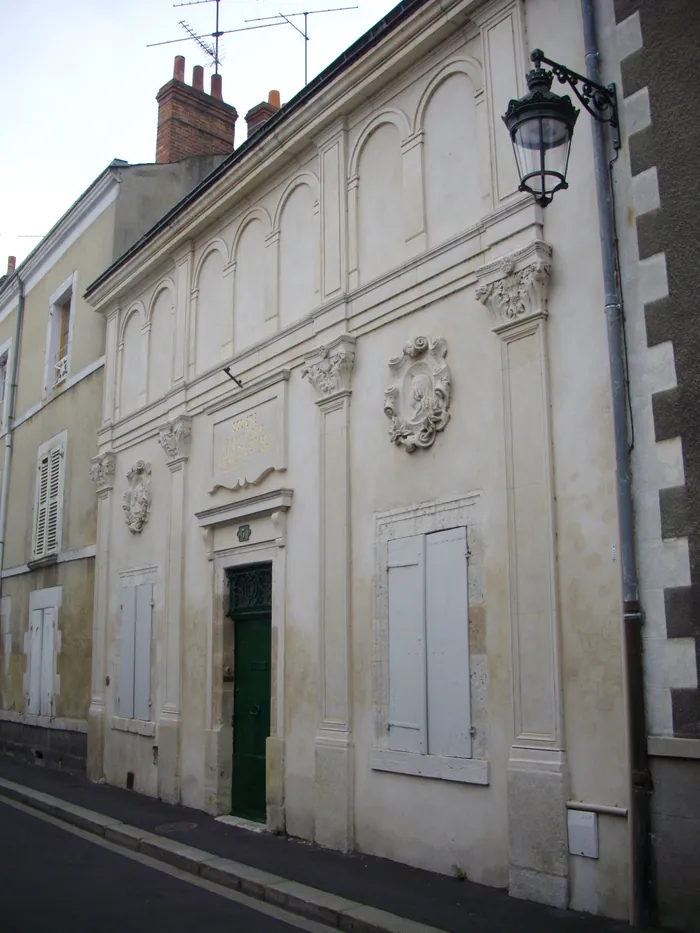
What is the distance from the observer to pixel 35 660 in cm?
1642

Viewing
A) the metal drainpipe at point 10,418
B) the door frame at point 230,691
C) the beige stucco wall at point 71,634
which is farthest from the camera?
the metal drainpipe at point 10,418

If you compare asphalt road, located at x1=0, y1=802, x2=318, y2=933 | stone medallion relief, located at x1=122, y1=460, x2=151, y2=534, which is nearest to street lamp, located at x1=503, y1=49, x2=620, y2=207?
asphalt road, located at x1=0, y1=802, x2=318, y2=933

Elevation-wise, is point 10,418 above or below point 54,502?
above

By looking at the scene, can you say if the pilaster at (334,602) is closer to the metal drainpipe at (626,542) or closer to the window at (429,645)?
the window at (429,645)

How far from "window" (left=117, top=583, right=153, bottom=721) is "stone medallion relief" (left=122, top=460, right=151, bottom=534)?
0.88 meters

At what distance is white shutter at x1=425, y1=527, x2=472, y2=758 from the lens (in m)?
7.47

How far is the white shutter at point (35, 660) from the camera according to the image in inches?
634

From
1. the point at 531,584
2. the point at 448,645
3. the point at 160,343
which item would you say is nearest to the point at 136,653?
the point at 160,343

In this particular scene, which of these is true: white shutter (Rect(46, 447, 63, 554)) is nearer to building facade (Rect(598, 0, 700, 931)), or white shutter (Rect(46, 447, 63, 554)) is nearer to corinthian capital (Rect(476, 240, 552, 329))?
corinthian capital (Rect(476, 240, 552, 329))

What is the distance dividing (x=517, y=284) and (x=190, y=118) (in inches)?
464

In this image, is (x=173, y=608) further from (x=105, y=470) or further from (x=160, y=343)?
(x=160, y=343)

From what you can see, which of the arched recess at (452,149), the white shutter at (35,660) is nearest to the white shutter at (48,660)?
the white shutter at (35,660)

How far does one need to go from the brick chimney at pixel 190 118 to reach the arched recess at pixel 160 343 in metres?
4.58

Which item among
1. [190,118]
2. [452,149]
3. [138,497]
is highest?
[190,118]
